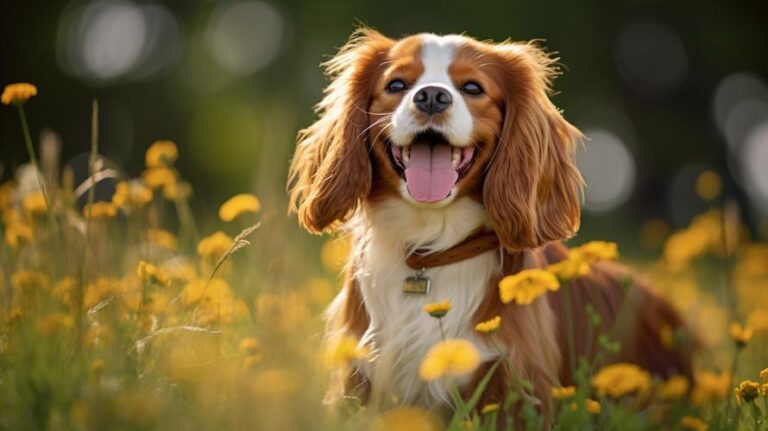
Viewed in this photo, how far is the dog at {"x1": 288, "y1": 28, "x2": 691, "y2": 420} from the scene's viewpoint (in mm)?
3287

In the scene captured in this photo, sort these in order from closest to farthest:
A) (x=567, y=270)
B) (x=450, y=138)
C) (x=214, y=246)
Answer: (x=567, y=270), (x=450, y=138), (x=214, y=246)

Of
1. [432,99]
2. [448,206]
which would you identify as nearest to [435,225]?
[448,206]

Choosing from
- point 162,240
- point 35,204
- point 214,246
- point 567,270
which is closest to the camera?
point 567,270

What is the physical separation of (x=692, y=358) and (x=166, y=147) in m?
2.23

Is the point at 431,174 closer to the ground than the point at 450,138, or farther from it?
closer to the ground

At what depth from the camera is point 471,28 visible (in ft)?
41.0

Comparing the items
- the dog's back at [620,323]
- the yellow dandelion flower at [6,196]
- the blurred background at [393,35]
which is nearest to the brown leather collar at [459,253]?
the dog's back at [620,323]

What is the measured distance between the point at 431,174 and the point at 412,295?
41 centimetres

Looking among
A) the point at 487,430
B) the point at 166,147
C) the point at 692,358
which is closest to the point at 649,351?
the point at 692,358

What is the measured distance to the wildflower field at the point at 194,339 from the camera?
7.02 feet

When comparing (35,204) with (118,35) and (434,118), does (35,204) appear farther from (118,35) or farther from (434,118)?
(118,35)

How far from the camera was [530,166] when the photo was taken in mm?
3547

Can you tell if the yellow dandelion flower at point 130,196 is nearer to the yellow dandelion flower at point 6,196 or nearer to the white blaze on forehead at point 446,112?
the yellow dandelion flower at point 6,196

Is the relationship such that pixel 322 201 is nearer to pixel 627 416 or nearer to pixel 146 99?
pixel 627 416
